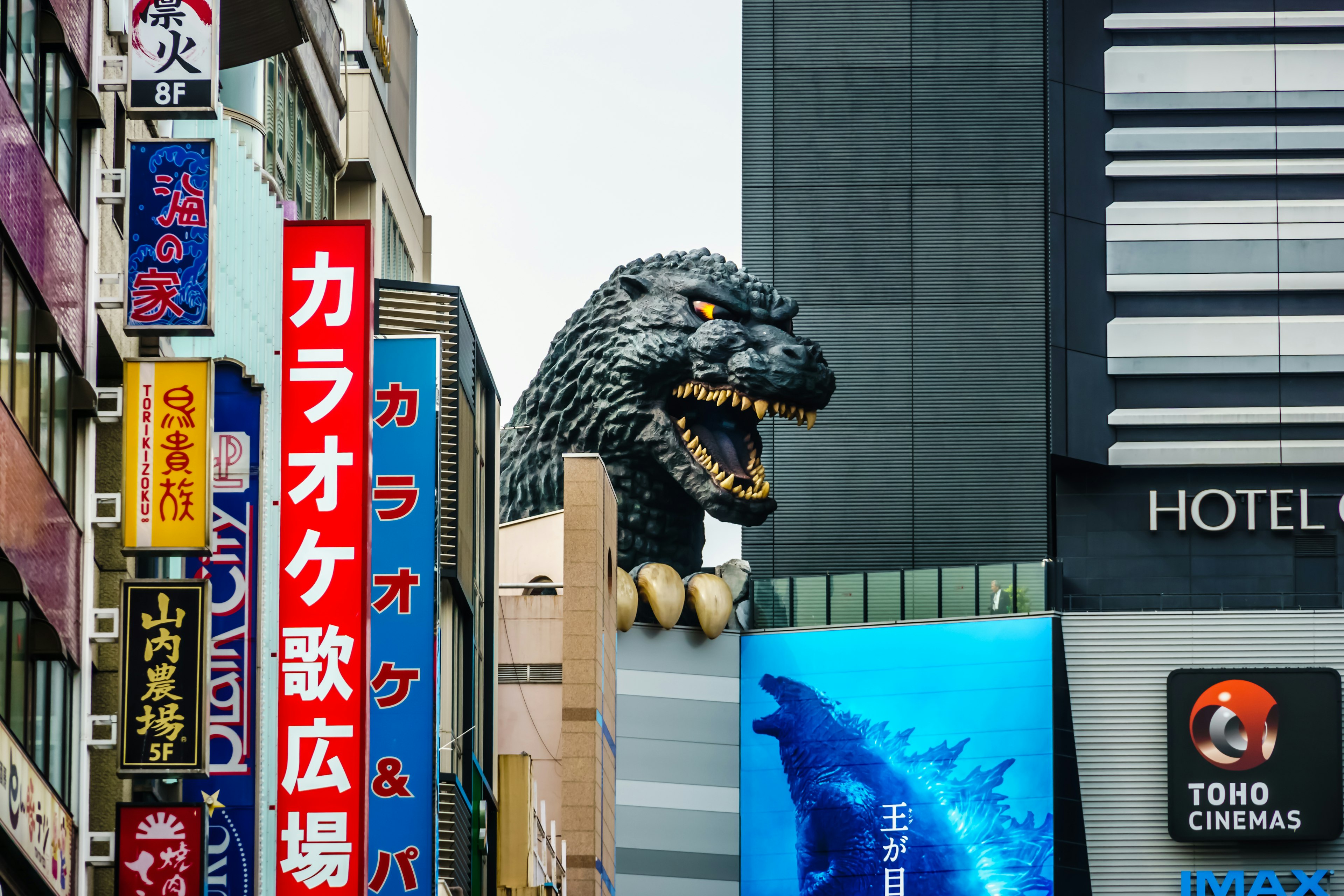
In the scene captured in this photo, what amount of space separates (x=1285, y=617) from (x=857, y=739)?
9.27 meters

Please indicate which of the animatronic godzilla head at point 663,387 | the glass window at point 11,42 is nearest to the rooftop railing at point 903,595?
the animatronic godzilla head at point 663,387

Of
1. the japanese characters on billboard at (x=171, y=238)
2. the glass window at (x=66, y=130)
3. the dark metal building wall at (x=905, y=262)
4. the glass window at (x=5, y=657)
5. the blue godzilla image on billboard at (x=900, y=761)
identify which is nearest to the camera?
the glass window at (x=5, y=657)

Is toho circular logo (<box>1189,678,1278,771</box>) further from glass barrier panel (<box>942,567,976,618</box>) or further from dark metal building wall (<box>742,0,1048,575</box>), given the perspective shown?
dark metal building wall (<box>742,0,1048,575</box>)

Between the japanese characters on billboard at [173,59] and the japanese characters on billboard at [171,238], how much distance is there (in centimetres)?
41

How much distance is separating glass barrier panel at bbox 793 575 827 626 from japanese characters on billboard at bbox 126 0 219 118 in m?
38.9

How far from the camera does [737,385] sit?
47062 millimetres

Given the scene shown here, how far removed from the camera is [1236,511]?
63.4 meters

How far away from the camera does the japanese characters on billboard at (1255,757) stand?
5525cm

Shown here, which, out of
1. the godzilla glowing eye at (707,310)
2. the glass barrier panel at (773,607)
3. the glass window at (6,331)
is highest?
the godzilla glowing eye at (707,310)

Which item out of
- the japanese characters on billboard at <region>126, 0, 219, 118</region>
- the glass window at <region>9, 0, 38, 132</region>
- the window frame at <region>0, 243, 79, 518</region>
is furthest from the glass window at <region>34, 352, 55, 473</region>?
the japanese characters on billboard at <region>126, 0, 219, 118</region>

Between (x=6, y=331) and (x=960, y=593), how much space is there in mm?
41339

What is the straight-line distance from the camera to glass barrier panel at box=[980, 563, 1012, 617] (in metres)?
56.4

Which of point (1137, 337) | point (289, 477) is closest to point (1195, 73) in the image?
point (1137, 337)

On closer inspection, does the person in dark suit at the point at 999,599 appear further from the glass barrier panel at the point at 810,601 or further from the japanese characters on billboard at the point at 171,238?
the japanese characters on billboard at the point at 171,238
